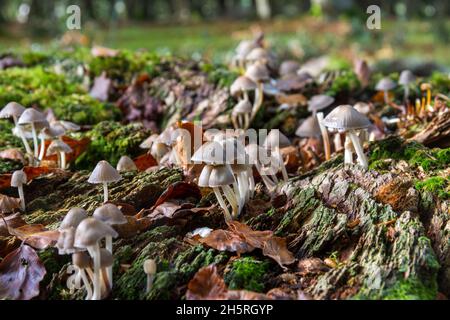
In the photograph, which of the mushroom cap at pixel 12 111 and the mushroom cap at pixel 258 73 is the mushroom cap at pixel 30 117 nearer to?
the mushroom cap at pixel 12 111

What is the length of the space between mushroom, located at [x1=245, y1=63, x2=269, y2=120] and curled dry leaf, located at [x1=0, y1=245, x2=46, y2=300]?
2.85 metres

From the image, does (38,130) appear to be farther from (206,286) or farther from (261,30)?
(261,30)

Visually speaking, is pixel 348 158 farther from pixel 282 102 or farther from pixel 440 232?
pixel 282 102

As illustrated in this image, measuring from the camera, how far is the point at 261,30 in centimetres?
2272

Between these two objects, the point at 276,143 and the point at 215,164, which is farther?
the point at 276,143

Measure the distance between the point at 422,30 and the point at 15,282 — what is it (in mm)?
25916

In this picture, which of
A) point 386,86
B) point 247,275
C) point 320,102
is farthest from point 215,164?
point 386,86

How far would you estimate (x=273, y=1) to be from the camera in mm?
38438

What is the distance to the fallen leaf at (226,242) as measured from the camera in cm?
296

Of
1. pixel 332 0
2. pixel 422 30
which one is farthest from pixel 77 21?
pixel 422 30

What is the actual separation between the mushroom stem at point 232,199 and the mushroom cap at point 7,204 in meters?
1.53

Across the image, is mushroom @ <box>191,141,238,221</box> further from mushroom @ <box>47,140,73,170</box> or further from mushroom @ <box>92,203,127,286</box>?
mushroom @ <box>47,140,73,170</box>

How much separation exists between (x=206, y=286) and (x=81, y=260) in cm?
66

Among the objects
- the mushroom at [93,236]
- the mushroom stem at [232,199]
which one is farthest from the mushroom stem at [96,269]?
the mushroom stem at [232,199]
